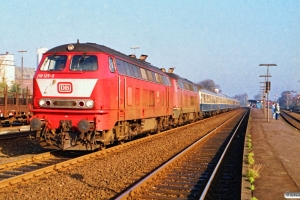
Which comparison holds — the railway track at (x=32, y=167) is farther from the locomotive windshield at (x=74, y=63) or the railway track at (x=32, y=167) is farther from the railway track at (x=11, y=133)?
the railway track at (x=11, y=133)

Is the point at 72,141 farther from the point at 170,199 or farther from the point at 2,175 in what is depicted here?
the point at 170,199

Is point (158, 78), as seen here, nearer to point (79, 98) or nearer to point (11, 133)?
point (11, 133)

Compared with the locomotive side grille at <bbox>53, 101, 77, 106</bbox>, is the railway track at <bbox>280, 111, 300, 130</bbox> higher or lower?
lower

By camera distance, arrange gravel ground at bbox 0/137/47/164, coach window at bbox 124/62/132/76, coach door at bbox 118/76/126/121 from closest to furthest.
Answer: gravel ground at bbox 0/137/47/164, coach door at bbox 118/76/126/121, coach window at bbox 124/62/132/76

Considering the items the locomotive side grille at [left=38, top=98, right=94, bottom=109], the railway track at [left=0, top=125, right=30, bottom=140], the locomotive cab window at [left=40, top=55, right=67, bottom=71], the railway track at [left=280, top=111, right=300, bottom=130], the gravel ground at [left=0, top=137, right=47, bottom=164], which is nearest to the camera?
the locomotive side grille at [left=38, top=98, right=94, bottom=109]

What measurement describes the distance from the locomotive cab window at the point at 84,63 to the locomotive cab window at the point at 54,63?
0.35 m

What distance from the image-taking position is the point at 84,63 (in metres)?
12.1

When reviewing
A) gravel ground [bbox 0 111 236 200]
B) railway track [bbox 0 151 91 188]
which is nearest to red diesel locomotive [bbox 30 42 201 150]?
railway track [bbox 0 151 91 188]

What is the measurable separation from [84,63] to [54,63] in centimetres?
112

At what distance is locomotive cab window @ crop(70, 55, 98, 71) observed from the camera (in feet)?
39.2

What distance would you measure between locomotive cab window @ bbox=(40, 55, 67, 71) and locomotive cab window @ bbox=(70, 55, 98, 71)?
35 cm

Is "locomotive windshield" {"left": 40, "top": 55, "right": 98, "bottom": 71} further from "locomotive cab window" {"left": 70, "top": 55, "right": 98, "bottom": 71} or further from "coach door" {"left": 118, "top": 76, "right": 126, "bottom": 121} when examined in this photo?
"coach door" {"left": 118, "top": 76, "right": 126, "bottom": 121}

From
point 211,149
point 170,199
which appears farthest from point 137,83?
point 170,199

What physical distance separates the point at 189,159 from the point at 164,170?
267 cm
